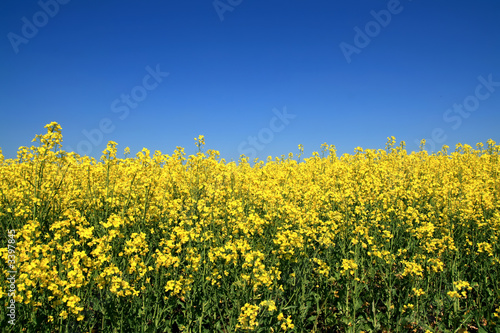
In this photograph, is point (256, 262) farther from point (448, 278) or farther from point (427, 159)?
point (427, 159)

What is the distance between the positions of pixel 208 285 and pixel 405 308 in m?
2.27

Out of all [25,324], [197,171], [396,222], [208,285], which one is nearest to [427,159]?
[396,222]

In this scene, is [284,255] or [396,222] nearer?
[284,255]

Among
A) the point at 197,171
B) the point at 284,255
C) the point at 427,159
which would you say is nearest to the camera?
the point at 284,255

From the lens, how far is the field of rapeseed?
98.7 inches

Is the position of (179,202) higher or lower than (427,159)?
lower

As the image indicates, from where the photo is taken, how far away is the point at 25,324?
2.41 metres

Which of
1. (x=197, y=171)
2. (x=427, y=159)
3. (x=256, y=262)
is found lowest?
(x=256, y=262)

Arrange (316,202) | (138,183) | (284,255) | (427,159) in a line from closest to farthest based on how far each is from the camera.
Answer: (284,255), (138,183), (316,202), (427,159)

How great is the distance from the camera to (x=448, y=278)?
405 centimetres

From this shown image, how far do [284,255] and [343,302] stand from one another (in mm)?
908

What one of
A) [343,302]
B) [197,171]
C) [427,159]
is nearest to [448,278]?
[343,302]

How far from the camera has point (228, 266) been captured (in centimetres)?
308

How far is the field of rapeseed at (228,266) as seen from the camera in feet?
8.22
